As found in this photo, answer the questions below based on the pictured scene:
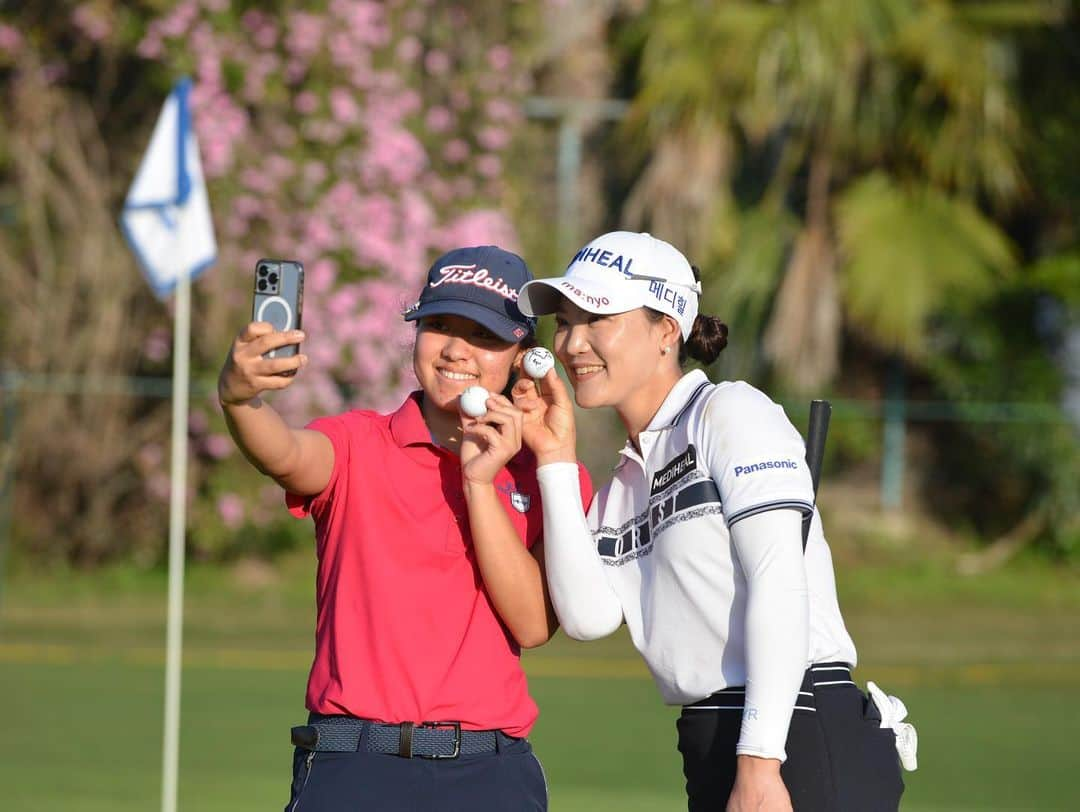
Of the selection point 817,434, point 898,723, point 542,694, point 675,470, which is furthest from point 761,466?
point 542,694

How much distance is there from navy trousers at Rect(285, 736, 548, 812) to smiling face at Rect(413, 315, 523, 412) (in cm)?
79

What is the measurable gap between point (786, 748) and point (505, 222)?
46.1 ft

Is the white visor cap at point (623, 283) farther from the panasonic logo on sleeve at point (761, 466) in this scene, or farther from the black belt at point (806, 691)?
the black belt at point (806, 691)

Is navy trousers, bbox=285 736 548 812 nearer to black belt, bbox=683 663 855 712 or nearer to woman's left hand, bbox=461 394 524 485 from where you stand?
black belt, bbox=683 663 855 712

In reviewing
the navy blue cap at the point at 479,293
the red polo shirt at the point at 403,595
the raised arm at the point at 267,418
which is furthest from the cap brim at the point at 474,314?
the raised arm at the point at 267,418

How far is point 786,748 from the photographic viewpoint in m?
3.70

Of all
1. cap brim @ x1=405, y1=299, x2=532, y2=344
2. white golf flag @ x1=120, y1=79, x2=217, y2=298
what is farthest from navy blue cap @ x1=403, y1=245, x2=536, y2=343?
white golf flag @ x1=120, y1=79, x2=217, y2=298

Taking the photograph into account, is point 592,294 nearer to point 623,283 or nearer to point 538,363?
point 623,283

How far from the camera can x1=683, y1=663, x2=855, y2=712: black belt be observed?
3721mm

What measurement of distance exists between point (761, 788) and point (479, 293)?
4.12 ft

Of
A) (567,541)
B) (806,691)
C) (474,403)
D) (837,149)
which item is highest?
(837,149)

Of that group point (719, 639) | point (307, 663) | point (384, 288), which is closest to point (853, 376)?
point (384, 288)

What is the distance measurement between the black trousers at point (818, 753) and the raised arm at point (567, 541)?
11.2 inches

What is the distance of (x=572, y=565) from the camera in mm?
3846
